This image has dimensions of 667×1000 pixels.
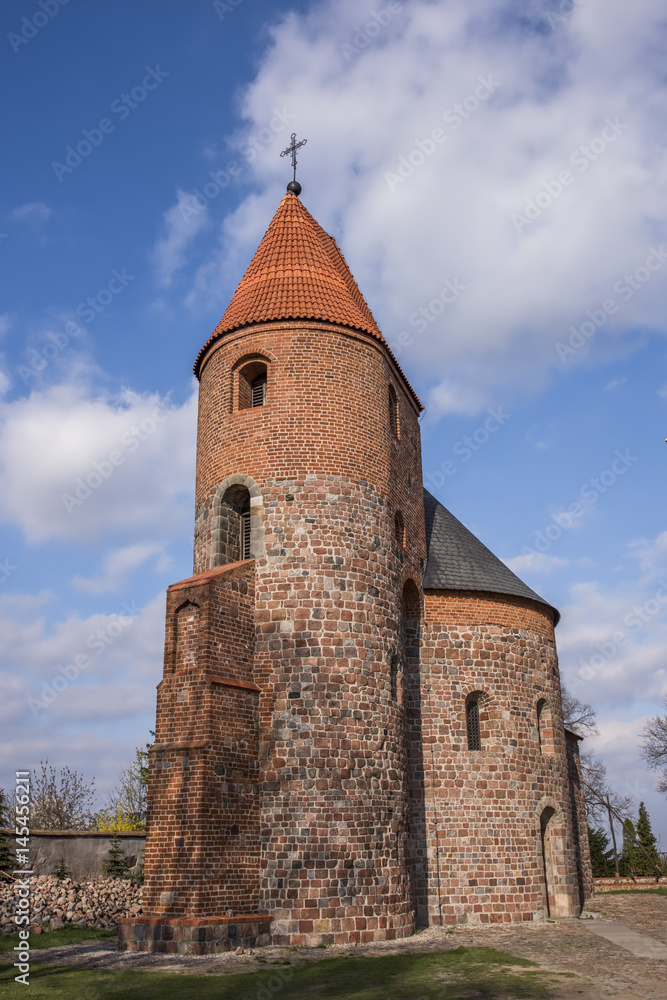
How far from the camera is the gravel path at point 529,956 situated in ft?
33.8

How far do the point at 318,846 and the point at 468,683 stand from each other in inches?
227

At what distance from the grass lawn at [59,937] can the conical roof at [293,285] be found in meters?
11.5

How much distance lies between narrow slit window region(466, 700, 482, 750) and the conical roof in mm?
8107

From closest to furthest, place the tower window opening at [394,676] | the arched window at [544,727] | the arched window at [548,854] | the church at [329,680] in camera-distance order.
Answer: the church at [329,680]
the tower window opening at [394,676]
the arched window at [548,854]
the arched window at [544,727]

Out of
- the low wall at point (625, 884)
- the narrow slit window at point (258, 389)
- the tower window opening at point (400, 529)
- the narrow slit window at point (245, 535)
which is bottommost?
the low wall at point (625, 884)

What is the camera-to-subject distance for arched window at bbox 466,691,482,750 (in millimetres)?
18078

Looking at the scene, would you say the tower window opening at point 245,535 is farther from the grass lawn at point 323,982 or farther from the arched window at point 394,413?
the grass lawn at point 323,982

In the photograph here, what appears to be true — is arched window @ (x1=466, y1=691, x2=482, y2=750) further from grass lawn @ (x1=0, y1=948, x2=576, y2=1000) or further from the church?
grass lawn @ (x1=0, y1=948, x2=576, y2=1000)

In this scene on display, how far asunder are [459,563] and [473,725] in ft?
12.7

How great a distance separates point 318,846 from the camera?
45.1 feet

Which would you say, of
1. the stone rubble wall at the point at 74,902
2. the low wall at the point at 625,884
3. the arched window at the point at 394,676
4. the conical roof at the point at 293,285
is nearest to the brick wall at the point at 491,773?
the arched window at the point at 394,676

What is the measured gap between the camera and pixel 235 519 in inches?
649

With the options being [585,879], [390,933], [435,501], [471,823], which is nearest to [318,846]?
[390,933]

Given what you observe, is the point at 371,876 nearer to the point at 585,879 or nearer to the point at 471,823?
the point at 471,823
